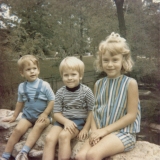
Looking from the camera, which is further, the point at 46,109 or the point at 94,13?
the point at 94,13

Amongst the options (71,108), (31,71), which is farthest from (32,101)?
(71,108)

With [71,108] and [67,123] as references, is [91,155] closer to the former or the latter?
[67,123]

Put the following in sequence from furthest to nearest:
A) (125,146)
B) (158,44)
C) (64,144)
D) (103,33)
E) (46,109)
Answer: (103,33) → (158,44) → (46,109) → (64,144) → (125,146)

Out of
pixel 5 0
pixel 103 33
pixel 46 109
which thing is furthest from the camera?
pixel 103 33

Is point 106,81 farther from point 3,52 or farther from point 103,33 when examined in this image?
point 103,33

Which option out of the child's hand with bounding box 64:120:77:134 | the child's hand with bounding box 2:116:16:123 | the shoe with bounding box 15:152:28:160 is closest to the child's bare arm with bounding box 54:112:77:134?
the child's hand with bounding box 64:120:77:134

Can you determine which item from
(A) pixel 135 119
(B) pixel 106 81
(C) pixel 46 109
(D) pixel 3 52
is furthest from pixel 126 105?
(D) pixel 3 52

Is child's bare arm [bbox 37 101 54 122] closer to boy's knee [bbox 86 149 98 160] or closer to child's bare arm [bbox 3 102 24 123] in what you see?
child's bare arm [bbox 3 102 24 123]

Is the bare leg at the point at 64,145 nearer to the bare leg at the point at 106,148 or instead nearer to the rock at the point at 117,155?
the rock at the point at 117,155
